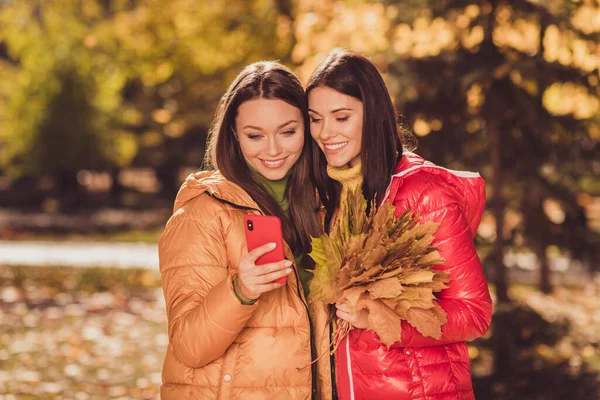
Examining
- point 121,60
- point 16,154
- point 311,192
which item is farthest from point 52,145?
point 311,192

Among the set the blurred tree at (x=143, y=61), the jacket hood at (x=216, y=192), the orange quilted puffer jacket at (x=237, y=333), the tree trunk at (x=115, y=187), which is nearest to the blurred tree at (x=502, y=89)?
the jacket hood at (x=216, y=192)

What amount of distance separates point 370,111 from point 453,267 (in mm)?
804

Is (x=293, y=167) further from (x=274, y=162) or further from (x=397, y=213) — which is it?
(x=397, y=213)

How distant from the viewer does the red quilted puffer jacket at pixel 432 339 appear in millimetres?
2805

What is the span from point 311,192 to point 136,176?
39412 millimetres

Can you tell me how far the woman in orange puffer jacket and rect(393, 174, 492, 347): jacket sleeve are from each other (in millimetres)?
480

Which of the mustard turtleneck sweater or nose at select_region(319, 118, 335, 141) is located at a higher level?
nose at select_region(319, 118, 335, 141)

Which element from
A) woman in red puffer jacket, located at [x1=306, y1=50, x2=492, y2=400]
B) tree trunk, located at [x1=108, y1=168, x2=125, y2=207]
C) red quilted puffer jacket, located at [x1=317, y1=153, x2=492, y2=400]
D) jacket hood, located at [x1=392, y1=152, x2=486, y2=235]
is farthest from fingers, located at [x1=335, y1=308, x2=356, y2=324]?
tree trunk, located at [x1=108, y1=168, x2=125, y2=207]

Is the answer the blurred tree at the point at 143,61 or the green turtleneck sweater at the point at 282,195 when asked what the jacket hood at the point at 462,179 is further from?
the blurred tree at the point at 143,61

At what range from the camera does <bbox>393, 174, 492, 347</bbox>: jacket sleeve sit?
2783 millimetres

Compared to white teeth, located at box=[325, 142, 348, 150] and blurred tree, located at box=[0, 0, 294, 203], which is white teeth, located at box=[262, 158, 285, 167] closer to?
white teeth, located at box=[325, 142, 348, 150]

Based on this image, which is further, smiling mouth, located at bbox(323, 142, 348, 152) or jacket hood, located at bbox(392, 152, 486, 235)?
smiling mouth, located at bbox(323, 142, 348, 152)

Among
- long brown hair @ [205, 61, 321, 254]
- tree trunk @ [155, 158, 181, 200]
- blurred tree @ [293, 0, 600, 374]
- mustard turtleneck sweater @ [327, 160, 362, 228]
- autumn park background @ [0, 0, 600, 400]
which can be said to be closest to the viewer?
long brown hair @ [205, 61, 321, 254]

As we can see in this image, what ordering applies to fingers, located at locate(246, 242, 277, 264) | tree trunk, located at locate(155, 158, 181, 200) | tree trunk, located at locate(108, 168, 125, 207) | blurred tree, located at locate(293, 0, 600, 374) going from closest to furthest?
fingers, located at locate(246, 242, 277, 264) → blurred tree, located at locate(293, 0, 600, 374) → tree trunk, located at locate(108, 168, 125, 207) → tree trunk, located at locate(155, 158, 181, 200)
